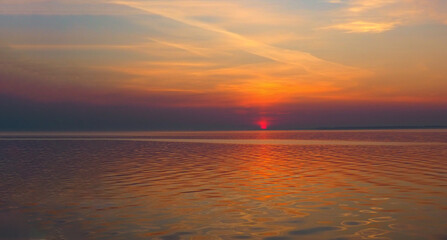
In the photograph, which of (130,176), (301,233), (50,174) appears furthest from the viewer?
(50,174)

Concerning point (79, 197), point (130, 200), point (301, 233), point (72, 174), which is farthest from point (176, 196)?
point (72, 174)

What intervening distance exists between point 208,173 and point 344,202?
12.0 meters

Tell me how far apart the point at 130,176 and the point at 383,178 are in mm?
14831

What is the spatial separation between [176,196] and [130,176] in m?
8.17

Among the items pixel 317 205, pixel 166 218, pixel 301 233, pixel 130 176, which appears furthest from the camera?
pixel 130 176

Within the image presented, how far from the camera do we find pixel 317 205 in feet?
56.6

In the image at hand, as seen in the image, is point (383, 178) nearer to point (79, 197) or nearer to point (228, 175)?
point (228, 175)

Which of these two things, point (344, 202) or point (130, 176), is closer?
point (344, 202)

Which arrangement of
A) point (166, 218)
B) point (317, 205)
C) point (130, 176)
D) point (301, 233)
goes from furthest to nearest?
point (130, 176), point (317, 205), point (166, 218), point (301, 233)

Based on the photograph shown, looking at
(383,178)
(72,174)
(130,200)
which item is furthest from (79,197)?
(383,178)

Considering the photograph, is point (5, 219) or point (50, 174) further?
point (50, 174)

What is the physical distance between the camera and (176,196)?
19.6 meters

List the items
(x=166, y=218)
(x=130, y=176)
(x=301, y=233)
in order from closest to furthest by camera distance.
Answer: (x=301, y=233), (x=166, y=218), (x=130, y=176)

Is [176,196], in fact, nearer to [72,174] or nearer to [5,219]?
[5,219]
